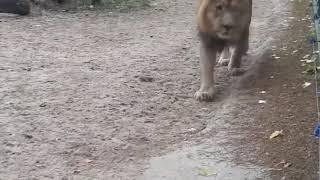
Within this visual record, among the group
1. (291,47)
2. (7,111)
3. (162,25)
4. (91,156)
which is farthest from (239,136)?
(162,25)

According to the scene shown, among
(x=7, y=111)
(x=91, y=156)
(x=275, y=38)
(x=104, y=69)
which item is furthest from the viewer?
(x=275, y=38)

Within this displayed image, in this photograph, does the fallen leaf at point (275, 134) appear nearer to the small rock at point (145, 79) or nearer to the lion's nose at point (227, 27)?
the lion's nose at point (227, 27)

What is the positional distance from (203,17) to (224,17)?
208mm

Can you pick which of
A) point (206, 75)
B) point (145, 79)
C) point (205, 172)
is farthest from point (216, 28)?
point (205, 172)

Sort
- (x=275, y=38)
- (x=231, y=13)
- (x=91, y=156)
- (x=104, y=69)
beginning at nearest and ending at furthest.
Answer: (x=91, y=156)
(x=231, y=13)
(x=104, y=69)
(x=275, y=38)

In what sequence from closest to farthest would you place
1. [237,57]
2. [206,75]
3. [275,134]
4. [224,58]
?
1. [275,134]
2. [206,75]
3. [237,57]
4. [224,58]

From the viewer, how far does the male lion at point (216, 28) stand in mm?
5723

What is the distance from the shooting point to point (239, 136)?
4.82 meters

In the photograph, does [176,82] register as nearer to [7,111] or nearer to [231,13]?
[231,13]

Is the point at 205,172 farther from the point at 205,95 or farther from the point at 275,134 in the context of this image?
the point at 205,95

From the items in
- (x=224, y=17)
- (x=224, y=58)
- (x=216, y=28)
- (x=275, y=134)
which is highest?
(x=224, y=17)

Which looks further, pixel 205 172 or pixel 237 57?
pixel 237 57

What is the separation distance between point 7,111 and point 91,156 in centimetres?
117

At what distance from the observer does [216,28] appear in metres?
5.80
